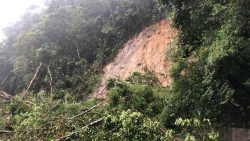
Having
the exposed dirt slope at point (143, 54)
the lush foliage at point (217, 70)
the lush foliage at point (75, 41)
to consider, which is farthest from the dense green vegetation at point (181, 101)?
the lush foliage at point (75, 41)

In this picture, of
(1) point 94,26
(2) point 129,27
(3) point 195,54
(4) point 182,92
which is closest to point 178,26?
(3) point 195,54

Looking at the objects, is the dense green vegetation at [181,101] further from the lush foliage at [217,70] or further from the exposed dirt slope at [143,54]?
the exposed dirt slope at [143,54]

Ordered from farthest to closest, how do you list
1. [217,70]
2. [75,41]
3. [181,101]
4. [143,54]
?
[75,41] → [143,54] → [181,101] → [217,70]

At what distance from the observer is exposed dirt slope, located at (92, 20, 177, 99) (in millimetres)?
18631

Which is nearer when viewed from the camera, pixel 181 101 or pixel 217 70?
pixel 217 70

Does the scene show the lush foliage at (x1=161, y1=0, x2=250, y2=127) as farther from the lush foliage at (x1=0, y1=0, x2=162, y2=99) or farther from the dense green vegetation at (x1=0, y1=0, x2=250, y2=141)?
the lush foliage at (x1=0, y1=0, x2=162, y2=99)

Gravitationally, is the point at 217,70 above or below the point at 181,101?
above

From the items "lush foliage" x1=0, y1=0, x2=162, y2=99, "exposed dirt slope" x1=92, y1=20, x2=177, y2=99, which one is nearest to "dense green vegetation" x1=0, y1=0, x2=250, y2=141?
"exposed dirt slope" x1=92, y1=20, x2=177, y2=99

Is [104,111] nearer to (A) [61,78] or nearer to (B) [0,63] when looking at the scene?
(A) [61,78]

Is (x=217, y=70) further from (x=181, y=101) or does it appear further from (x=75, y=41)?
(x=75, y=41)

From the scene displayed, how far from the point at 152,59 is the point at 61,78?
558 centimetres

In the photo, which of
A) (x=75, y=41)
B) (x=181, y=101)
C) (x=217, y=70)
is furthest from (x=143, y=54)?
(x=217, y=70)

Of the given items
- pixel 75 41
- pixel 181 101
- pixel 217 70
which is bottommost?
pixel 75 41

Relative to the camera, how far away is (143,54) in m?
19.9
